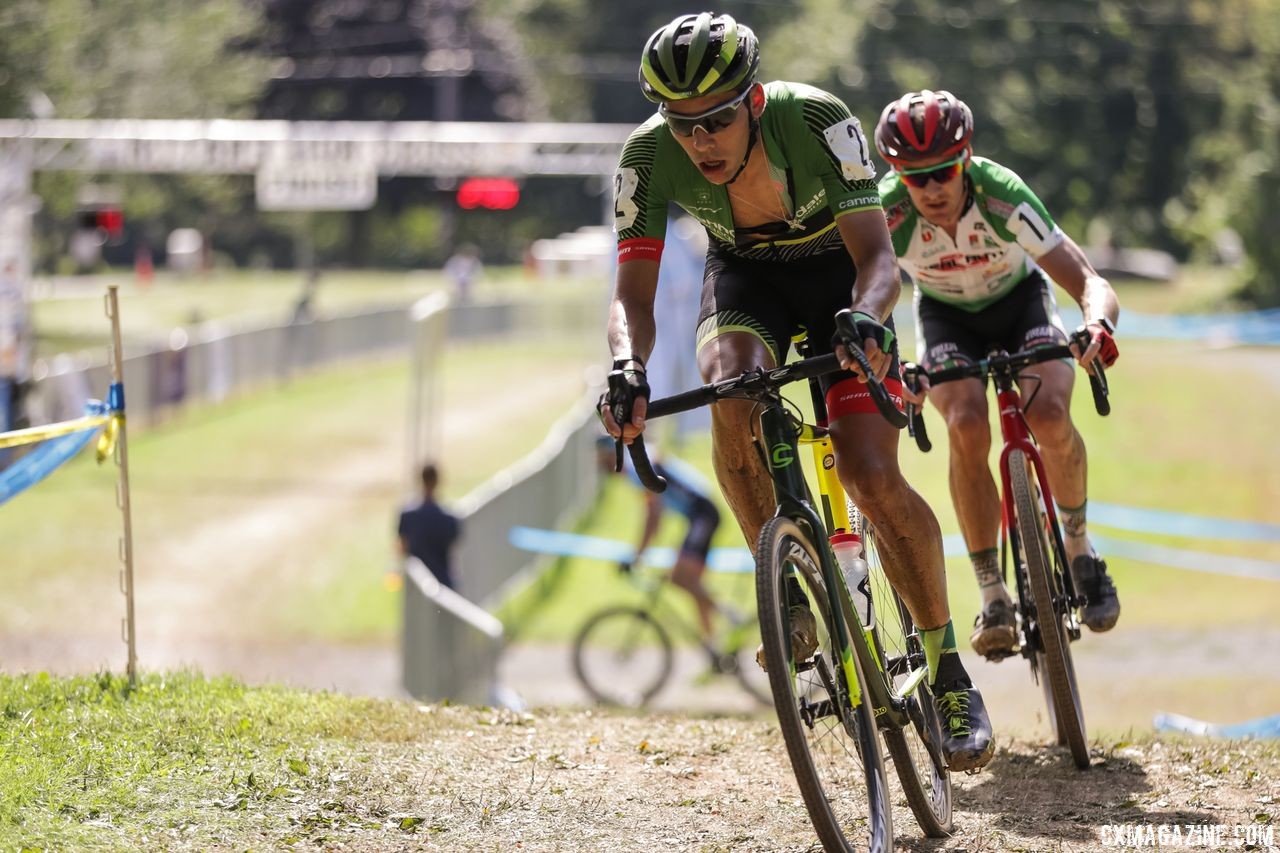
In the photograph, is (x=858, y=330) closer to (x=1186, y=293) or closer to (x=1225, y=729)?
(x=1225, y=729)

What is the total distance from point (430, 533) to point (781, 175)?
935 cm

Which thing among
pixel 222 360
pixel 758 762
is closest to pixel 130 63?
pixel 222 360

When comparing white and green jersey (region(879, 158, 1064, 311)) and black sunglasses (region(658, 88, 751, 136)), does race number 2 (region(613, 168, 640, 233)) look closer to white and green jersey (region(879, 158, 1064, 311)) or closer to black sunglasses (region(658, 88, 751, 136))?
black sunglasses (region(658, 88, 751, 136))

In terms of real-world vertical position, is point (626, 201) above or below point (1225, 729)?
above

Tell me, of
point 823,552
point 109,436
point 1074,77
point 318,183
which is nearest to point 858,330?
point 823,552

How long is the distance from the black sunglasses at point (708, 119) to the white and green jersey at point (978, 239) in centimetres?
182

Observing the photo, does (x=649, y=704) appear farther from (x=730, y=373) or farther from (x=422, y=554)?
(x=730, y=373)

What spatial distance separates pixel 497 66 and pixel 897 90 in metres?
19.4

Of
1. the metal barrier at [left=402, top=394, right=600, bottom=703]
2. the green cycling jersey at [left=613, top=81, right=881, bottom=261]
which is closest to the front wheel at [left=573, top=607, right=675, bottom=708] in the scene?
the metal barrier at [left=402, top=394, right=600, bottom=703]

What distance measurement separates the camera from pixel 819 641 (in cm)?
479

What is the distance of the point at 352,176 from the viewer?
87.6ft

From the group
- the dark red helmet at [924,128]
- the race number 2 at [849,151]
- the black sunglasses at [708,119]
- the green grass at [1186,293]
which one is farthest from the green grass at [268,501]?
the green grass at [1186,293]

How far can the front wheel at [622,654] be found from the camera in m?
13.7

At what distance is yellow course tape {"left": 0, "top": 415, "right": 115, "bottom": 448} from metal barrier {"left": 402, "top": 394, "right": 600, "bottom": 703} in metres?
4.58
